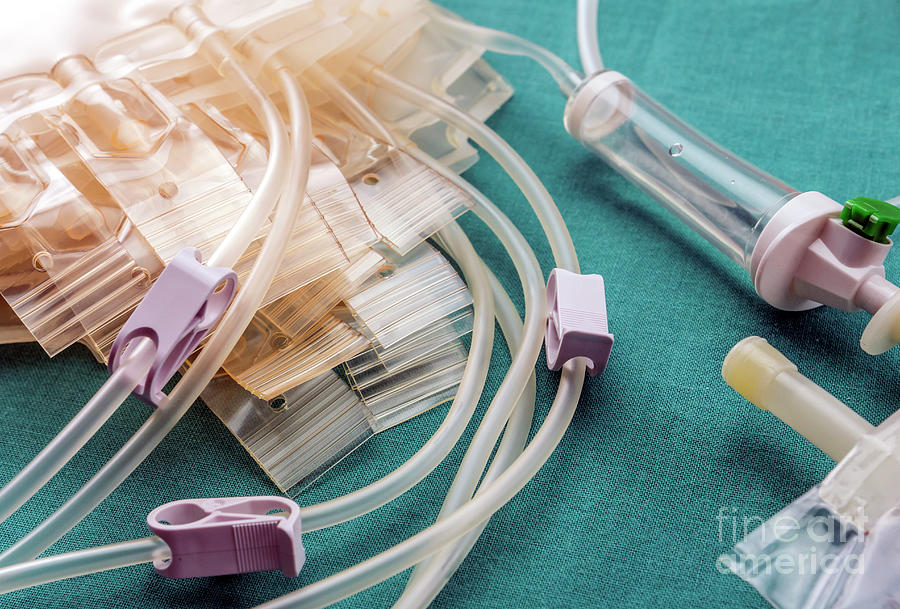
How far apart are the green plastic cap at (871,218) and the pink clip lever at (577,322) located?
27cm

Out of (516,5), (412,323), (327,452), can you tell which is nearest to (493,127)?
(516,5)

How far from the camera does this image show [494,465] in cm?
78

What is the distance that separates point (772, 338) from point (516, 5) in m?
0.85

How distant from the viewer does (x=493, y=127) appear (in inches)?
48.4

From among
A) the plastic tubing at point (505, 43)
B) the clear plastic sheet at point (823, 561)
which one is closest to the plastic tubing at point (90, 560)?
the clear plastic sheet at point (823, 561)

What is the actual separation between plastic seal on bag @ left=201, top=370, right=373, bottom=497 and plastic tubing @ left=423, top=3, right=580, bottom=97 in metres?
0.57

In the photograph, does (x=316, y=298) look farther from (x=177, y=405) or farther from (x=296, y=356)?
(x=177, y=405)

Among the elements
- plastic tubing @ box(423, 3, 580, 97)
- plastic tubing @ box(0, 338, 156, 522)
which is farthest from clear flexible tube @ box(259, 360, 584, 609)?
plastic tubing @ box(423, 3, 580, 97)

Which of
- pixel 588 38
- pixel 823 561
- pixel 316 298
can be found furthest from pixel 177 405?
pixel 588 38

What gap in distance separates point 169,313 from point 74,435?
13cm

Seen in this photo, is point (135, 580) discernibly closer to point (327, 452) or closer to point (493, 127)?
point (327, 452)

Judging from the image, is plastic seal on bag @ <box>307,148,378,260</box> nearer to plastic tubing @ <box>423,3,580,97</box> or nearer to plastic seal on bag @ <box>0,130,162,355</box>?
plastic seal on bag @ <box>0,130,162,355</box>

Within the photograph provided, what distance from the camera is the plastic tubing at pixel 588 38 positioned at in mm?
1188

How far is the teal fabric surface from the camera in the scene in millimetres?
735
